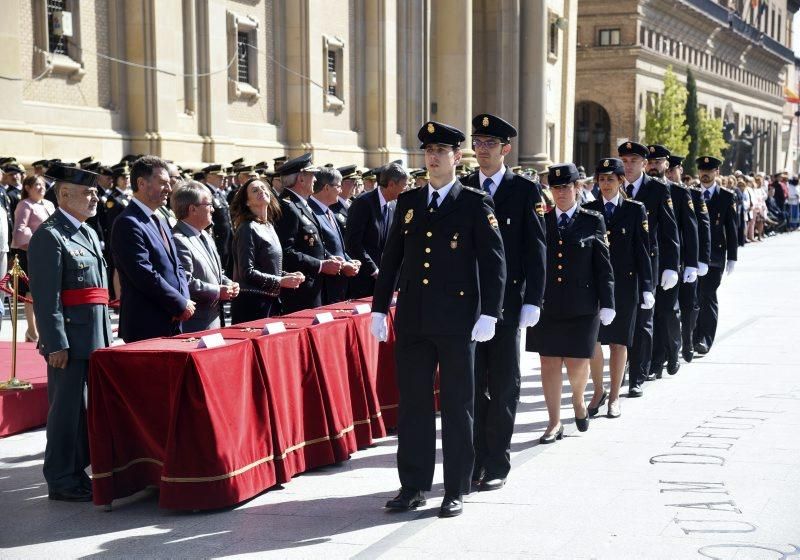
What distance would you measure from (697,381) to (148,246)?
19.6 ft

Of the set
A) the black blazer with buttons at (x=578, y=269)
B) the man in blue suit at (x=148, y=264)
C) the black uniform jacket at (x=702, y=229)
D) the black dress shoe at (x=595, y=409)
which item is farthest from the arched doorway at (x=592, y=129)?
the man in blue suit at (x=148, y=264)

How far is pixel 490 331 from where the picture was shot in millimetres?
6750

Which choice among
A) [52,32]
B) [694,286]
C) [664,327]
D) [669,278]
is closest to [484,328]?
[669,278]

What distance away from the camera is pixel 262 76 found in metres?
24.6

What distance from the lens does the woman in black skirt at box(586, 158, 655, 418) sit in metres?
9.95

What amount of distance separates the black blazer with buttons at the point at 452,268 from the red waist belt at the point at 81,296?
73.2 inches

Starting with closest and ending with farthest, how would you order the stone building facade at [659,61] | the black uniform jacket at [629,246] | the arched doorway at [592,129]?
the black uniform jacket at [629,246]
the stone building facade at [659,61]
the arched doorway at [592,129]

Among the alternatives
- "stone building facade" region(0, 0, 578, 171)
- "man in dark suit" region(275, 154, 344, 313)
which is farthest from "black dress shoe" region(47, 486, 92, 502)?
"stone building facade" region(0, 0, 578, 171)

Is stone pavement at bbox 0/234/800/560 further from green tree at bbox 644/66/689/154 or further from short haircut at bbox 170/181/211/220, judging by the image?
green tree at bbox 644/66/689/154

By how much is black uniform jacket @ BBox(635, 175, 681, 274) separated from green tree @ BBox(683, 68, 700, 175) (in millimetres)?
64454

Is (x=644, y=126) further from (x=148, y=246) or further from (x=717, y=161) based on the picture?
(x=148, y=246)

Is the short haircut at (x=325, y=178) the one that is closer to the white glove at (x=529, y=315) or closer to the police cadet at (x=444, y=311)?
the white glove at (x=529, y=315)

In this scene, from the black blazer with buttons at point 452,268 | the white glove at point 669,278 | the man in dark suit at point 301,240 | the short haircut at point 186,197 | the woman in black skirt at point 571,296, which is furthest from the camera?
the white glove at point 669,278

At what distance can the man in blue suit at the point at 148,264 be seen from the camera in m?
7.45
